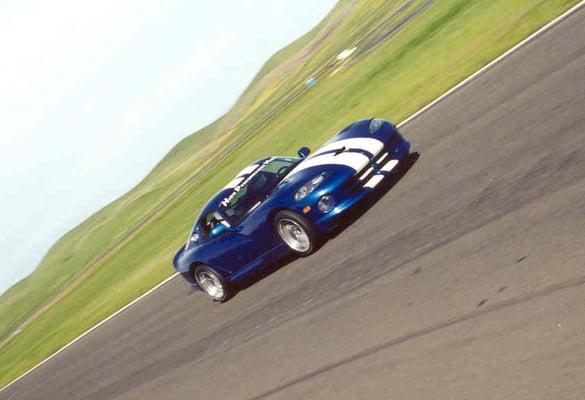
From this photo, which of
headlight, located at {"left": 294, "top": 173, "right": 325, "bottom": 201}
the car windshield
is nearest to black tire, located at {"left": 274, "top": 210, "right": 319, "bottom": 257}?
headlight, located at {"left": 294, "top": 173, "right": 325, "bottom": 201}

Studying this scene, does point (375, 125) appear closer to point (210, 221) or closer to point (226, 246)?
point (226, 246)

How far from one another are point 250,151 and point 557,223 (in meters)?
23.5

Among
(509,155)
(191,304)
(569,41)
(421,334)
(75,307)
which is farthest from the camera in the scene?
(75,307)

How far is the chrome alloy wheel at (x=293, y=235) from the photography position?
350 inches

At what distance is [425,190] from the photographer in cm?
827

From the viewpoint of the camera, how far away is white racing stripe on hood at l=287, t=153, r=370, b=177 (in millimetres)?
8703

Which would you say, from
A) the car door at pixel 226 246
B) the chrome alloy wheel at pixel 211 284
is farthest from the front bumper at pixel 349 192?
the chrome alloy wheel at pixel 211 284

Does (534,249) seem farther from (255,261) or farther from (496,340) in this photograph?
(255,261)

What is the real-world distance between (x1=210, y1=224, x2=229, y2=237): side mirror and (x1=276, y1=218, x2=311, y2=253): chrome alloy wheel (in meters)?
1.23

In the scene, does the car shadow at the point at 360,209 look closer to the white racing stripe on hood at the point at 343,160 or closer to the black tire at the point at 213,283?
the black tire at the point at 213,283

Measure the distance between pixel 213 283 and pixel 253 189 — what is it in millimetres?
1915

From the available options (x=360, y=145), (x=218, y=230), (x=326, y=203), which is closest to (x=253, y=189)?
(x=218, y=230)

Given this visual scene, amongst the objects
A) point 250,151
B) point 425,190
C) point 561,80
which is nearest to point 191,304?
point 425,190

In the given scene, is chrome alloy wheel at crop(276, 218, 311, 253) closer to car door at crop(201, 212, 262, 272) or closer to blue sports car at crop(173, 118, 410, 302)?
blue sports car at crop(173, 118, 410, 302)
